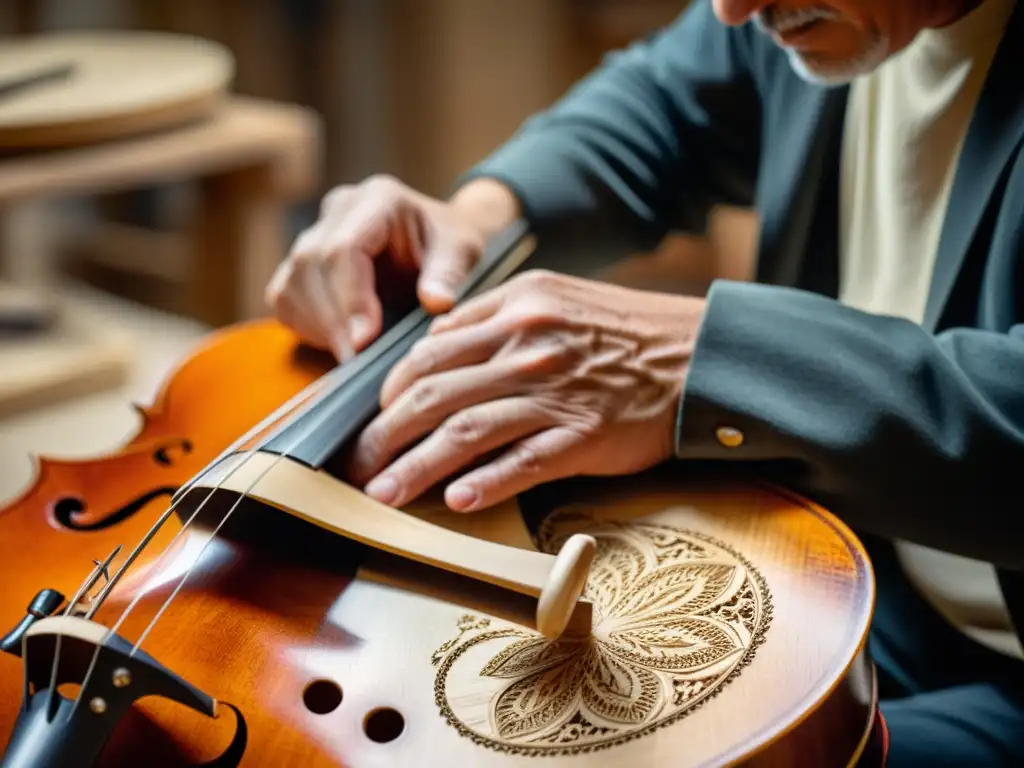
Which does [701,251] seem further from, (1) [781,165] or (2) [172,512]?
(2) [172,512]

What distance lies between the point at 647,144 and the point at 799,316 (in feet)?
1.39

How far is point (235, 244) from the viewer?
174 cm

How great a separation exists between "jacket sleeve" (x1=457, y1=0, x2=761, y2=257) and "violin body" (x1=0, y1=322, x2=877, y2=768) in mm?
411

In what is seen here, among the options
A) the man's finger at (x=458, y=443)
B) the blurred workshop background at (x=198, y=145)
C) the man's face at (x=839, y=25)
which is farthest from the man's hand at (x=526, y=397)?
the blurred workshop background at (x=198, y=145)

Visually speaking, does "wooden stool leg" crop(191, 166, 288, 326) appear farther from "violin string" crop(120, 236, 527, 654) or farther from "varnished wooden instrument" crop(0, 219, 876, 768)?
"varnished wooden instrument" crop(0, 219, 876, 768)

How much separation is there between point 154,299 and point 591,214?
174 cm

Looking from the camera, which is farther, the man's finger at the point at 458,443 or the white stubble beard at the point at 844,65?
the white stubble beard at the point at 844,65

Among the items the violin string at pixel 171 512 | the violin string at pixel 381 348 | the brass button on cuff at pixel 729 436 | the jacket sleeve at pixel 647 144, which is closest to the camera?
the violin string at pixel 171 512

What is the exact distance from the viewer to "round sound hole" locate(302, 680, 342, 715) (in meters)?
0.47

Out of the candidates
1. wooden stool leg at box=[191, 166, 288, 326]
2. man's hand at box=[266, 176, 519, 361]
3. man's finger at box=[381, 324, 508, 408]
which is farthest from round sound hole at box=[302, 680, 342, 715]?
wooden stool leg at box=[191, 166, 288, 326]

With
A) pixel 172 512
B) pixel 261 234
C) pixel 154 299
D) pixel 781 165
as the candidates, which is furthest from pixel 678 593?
pixel 154 299

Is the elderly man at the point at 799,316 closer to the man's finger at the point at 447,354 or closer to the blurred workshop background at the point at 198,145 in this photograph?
the man's finger at the point at 447,354

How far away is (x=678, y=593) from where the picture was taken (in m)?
0.55

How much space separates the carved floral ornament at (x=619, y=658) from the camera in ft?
1.51
